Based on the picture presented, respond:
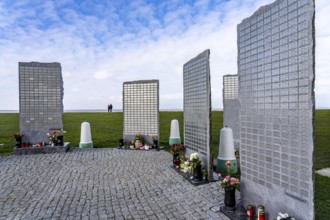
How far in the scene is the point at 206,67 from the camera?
24.5 ft

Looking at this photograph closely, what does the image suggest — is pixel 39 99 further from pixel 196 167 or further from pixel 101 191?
pixel 196 167

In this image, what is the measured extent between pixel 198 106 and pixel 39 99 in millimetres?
8670

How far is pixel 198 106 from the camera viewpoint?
Answer: 26.5 ft

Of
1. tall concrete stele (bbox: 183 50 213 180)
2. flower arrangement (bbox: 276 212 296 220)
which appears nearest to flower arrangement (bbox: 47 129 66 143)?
tall concrete stele (bbox: 183 50 213 180)

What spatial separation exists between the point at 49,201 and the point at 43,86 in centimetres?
799

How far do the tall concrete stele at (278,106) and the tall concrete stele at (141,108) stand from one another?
26.8 feet

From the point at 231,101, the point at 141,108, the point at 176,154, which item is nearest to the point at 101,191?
the point at 176,154

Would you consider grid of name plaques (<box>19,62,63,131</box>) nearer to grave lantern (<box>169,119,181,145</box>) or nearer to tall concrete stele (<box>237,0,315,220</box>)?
grave lantern (<box>169,119,181,145</box>)

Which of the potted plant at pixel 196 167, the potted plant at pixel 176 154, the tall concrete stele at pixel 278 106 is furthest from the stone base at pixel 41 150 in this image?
the tall concrete stele at pixel 278 106

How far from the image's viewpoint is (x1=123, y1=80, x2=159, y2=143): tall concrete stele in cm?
1333

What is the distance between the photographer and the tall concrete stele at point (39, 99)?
1222cm

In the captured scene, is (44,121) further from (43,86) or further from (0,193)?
(0,193)

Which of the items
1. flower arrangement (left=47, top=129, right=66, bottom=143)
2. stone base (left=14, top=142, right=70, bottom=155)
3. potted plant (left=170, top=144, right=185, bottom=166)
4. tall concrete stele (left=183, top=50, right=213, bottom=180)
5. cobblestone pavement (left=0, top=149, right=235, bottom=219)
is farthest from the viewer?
flower arrangement (left=47, top=129, right=66, bottom=143)

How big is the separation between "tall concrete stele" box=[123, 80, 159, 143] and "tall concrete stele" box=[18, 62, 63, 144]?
11.6 ft
